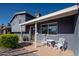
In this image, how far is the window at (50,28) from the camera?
13368 millimetres

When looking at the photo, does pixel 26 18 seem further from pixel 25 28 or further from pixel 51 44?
pixel 51 44

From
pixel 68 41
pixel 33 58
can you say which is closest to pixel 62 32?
pixel 68 41

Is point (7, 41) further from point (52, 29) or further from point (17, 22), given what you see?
point (17, 22)

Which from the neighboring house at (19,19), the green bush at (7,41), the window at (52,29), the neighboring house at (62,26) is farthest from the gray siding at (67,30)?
the neighboring house at (19,19)

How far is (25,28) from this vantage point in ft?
72.0

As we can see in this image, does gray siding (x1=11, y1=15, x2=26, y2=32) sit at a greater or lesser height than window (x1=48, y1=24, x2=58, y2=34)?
greater

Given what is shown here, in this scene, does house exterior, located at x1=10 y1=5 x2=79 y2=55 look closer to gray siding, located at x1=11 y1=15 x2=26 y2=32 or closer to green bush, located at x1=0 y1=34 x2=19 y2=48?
green bush, located at x1=0 y1=34 x2=19 y2=48

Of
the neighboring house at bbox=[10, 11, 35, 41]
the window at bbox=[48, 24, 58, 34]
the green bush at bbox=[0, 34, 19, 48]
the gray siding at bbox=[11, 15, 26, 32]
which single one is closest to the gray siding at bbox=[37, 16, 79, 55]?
the window at bbox=[48, 24, 58, 34]

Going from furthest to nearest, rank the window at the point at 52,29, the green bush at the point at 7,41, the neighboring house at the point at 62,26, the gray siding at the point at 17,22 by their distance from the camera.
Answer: the gray siding at the point at 17,22 < the window at the point at 52,29 < the green bush at the point at 7,41 < the neighboring house at the point at 62,26

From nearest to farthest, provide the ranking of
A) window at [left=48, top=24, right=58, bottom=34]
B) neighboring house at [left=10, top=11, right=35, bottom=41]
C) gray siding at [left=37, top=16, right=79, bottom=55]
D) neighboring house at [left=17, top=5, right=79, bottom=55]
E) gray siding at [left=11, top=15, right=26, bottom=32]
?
1. neighboring house at [left=17, top=5, right=79, bottom=55]
2. gray siding at [left=37, top=16, right=79, bottom=55]
3. window at [left=48, top=24, right=58, bottom=34]
4. neighboring house at [left=10, top=11, right=35, bottom=41]
5. gray siding at [left=11, top=15, right=26, bottom=32]

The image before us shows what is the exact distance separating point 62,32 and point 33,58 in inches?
179

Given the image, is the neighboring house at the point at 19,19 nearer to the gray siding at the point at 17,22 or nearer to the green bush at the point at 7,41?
the gray siding at the point at 17,22

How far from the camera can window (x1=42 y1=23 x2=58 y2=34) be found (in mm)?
13368

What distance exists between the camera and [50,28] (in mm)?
14273
